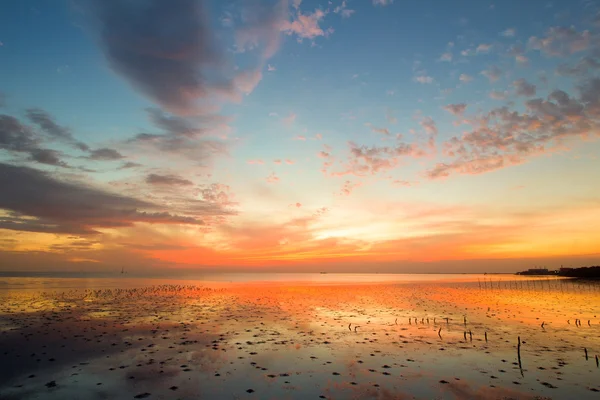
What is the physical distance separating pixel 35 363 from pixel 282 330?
17629 mm

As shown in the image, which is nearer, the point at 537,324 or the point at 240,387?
the point at 240,387

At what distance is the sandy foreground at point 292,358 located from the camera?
1533 cm

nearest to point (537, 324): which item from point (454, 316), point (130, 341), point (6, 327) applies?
point (454, 316)

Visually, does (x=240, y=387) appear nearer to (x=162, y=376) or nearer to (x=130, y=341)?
(x=162, y=376)

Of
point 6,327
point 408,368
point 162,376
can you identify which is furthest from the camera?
point 6,327

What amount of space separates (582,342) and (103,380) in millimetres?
33524

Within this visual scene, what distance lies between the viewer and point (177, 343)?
24328 millimetres

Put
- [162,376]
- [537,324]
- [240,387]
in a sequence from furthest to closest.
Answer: [537,324]
[162,376]
[240,387]

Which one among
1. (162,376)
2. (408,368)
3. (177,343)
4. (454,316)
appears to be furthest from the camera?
(454,316)

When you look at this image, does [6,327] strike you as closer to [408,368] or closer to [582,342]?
[408,368]

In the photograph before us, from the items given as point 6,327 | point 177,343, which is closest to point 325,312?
point 177,343

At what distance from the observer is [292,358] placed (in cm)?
2067

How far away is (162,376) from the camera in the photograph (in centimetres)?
1691

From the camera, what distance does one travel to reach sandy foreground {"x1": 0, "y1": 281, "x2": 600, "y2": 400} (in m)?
15.3
